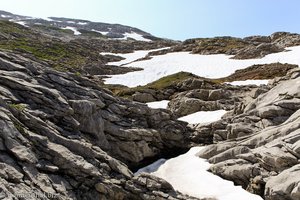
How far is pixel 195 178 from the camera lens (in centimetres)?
2592

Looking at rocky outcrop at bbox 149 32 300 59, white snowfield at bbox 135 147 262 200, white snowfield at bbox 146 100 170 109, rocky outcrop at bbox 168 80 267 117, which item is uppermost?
rocky outcrop at bbox 149 32 300 59

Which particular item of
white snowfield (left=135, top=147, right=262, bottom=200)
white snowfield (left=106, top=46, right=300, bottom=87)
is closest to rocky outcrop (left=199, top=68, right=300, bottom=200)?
white snowfield (left=135, top=147, right=262, bottom=200)

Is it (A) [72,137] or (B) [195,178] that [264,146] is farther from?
(A) [72,137]

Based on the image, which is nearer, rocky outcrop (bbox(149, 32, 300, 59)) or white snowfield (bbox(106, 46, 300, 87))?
white snowfield (bbox(106, 46, 300, 87))

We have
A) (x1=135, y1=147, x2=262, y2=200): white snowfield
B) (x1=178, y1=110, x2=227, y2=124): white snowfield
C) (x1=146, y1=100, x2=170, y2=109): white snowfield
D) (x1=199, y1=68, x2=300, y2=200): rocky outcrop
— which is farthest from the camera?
(x1=146, y1=100, x2=170, y2=109): white snowfield

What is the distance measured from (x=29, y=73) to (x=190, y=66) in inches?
2318

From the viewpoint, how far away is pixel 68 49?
126m

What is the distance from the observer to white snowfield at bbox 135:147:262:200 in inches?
907

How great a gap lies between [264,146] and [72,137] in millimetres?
14269

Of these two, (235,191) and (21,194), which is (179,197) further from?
(21,194)

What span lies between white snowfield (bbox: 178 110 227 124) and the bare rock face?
131 inches

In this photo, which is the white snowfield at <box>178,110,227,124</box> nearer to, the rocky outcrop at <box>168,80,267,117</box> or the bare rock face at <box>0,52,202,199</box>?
the rocky outcrop at <box>168,80,267,117</box>

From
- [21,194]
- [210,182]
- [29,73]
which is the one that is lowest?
[210,182]

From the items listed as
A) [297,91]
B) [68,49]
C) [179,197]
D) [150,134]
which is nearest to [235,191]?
[179,197]
